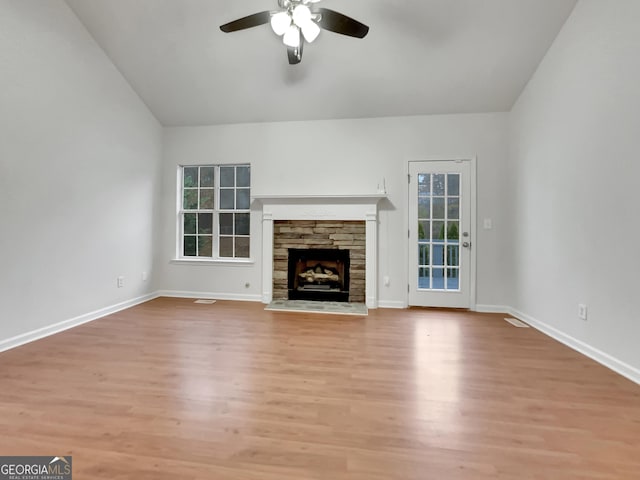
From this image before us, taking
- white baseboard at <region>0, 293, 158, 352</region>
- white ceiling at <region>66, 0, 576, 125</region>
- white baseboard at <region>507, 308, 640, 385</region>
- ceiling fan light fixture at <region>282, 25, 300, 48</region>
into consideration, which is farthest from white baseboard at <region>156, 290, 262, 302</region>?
white baseboard at <region>507, 308, 640, 385</region>

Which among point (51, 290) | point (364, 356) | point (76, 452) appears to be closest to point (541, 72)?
point (364, 356)

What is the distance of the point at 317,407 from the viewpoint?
1.64 m

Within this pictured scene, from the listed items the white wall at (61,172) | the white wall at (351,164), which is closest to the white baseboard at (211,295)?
the white wall at (351,164)

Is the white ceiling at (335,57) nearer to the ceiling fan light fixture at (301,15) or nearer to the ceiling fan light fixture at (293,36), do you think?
the ceiling fan light fixture at (293,36)

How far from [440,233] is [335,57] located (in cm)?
255

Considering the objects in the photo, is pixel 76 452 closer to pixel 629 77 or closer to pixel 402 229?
pixel 402 229

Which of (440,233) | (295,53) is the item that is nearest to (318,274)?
(440,233)

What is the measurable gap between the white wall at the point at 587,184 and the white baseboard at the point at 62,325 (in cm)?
485

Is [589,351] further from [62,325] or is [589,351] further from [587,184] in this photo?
[62,325]

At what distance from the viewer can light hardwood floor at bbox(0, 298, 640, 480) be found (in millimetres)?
1240

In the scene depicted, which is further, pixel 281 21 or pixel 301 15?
pixel 281 21

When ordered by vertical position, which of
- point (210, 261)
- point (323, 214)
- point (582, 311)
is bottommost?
point (582, 311)

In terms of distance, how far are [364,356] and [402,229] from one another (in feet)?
6.76

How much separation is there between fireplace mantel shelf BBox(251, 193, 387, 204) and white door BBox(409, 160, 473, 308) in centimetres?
55
